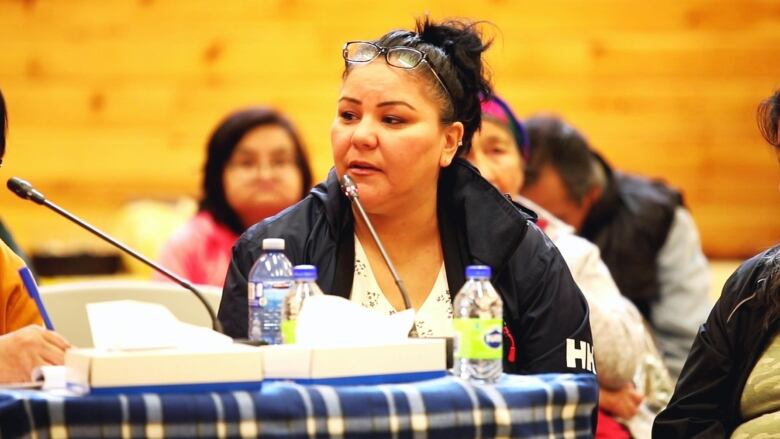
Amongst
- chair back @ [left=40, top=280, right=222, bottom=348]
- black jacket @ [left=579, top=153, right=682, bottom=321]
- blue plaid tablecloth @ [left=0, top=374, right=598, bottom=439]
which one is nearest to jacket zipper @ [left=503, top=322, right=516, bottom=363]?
blue plaid tablecloth @ [left=0, top=374, right=598, bottom=439]

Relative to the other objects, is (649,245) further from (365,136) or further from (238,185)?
(365,136)

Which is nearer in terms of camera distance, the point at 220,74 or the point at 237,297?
the point at 237,297

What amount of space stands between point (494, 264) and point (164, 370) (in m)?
0.91

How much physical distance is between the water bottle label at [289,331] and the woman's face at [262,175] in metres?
2.12

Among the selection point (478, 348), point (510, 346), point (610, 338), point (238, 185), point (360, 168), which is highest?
point (360, 168)

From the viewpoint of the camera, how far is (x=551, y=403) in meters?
1.63

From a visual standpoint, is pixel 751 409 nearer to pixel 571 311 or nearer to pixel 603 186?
pixel 571 311

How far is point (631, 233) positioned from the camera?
13.9ft

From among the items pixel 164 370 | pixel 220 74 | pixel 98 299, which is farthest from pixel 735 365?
pixel 220 74

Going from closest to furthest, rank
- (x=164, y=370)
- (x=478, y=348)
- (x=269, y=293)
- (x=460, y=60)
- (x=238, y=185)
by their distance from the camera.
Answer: (x=164, y=370), (x=478, y=348), (x=269, y=293), (x=460, y=60), (x=238, y=185)

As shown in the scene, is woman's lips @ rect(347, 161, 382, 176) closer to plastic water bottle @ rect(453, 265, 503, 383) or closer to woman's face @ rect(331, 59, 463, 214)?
woman's face @ rect(331, 59, 463, 214)

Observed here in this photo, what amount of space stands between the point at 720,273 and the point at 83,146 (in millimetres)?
3065

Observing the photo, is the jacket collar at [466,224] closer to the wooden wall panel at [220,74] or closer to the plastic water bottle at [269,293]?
the plastic water bottle at [269,293]

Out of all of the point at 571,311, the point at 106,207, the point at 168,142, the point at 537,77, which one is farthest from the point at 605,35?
the point at 571,311
